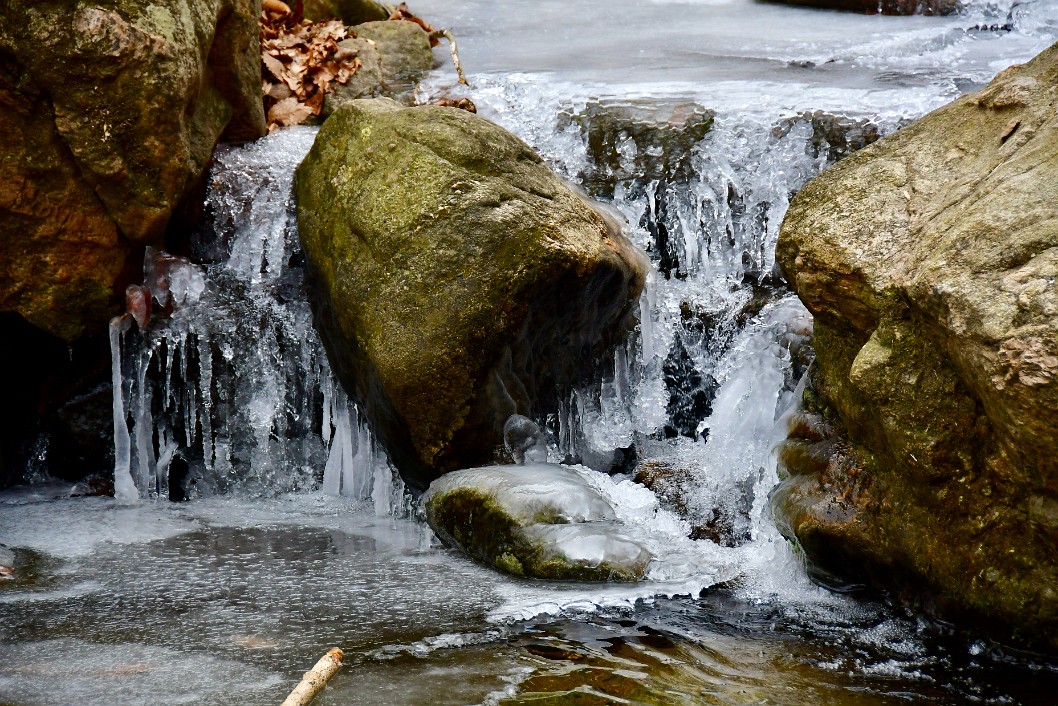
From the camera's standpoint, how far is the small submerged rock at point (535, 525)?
396cm

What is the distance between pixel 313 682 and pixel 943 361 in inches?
85.0

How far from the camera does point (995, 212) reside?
121 inches

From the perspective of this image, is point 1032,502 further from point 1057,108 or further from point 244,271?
point 244,271

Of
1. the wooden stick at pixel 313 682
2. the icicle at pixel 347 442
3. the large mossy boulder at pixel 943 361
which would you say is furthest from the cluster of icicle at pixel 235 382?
the wooden stick at pixel 313 682

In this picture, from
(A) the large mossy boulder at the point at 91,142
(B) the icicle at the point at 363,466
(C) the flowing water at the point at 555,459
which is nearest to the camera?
(C) the flowing water at the point at 555,459

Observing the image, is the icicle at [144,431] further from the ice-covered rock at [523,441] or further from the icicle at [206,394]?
the ice-covered rock at [523,441]

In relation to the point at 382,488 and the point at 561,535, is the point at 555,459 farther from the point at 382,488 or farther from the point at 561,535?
the point at 561,535

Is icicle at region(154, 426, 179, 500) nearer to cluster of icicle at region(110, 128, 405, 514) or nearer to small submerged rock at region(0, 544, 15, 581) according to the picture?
cluster of icicle at region(110, 128, 405, 514)

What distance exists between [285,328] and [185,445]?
825 mm

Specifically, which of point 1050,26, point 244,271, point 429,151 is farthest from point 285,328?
point 1050,26

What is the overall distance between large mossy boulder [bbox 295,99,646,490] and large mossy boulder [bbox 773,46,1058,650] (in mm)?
1153

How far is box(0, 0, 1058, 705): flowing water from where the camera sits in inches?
123

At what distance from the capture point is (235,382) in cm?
534

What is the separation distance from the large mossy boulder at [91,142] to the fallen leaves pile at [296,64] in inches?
53.8
